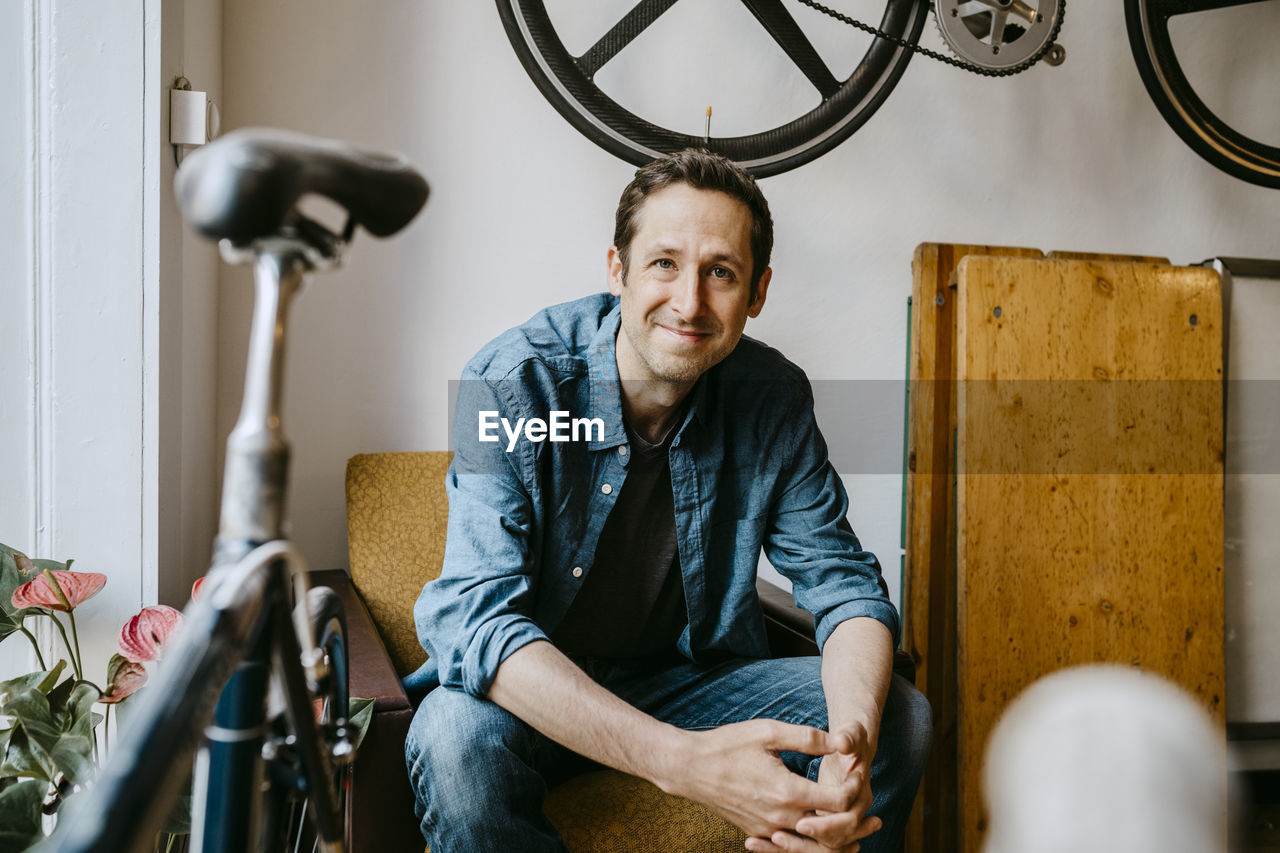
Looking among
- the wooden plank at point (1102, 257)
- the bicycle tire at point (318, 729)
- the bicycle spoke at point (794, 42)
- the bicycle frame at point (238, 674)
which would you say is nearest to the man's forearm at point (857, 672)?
the bicycle tire at point (318, 729)

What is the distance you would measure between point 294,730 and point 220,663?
6.1 inches

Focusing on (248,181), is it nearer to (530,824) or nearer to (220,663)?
(220,663)

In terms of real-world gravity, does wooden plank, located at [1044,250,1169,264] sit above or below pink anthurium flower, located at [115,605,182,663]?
above

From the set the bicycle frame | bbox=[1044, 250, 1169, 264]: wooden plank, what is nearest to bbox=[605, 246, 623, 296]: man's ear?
the bicycle frame

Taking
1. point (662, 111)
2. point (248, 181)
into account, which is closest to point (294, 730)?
point (248, 181)

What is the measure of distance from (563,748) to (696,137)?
1251 millimetres

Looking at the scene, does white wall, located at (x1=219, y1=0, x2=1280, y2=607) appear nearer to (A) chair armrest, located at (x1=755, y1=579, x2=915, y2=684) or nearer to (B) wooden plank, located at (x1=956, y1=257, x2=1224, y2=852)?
(B) wooden plank, located at (x1=956, y1=257, x2=1224, y2=852)

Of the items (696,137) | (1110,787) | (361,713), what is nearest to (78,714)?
(361,713)

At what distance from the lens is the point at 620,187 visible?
6.48 feet

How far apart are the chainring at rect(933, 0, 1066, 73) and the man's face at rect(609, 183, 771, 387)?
80 centimetres

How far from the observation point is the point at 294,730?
499mm

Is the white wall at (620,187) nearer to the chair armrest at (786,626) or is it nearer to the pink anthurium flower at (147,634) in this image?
the chair armrest at (786,626)

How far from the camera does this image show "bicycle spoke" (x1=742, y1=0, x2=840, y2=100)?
5.90 ft

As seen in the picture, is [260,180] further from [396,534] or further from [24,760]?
[396,534]
